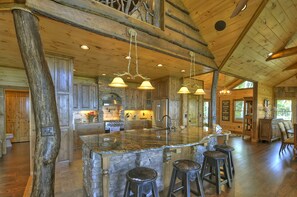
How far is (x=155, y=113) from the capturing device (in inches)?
239

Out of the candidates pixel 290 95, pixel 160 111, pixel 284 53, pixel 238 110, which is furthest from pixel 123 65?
pixel 290 95

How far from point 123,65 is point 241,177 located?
3859 millimetres

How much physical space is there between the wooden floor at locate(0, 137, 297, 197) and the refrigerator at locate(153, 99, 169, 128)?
97.5 inches

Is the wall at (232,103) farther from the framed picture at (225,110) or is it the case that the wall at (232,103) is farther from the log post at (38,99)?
the log post at (38,99)

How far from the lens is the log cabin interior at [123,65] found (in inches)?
68.6

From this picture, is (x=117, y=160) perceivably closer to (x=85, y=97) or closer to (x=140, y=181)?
(x=140, y=181)

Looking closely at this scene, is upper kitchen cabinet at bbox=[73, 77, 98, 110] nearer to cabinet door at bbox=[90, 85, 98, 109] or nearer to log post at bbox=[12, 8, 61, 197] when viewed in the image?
cabinet door at bbox=[90, 85, 98, 109]

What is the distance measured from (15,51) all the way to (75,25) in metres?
2.06

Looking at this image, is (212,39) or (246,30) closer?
(246,30)

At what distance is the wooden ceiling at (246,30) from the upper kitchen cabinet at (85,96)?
4.07 meters

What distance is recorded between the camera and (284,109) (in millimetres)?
7598

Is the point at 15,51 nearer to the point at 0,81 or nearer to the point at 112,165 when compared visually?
the point at 0,81

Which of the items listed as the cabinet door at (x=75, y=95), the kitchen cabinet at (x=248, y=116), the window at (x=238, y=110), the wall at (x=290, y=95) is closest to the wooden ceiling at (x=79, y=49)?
the cabinet door at (x=75, y=95)

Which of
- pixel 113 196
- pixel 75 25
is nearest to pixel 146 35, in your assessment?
pixel 75 25
